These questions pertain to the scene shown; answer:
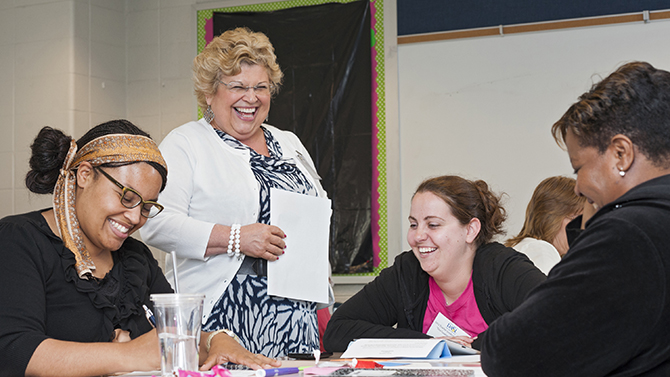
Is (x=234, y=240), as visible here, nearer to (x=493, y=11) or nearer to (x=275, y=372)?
(x=275, y=372)

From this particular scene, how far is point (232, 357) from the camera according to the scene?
1344 millimetres

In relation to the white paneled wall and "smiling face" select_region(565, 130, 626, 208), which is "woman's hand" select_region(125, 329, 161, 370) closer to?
"smiling face" select_region(565, 130, 626, 208)

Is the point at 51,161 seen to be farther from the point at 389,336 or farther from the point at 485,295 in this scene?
the point at 485,295

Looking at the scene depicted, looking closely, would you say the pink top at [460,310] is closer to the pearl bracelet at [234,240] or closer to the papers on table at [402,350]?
the papers on table at [402,350]

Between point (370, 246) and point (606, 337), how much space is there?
2.92 metres

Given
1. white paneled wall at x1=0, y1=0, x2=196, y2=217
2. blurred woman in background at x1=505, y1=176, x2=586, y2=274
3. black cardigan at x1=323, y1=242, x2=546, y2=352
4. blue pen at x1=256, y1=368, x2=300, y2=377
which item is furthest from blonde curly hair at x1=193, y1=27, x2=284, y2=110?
white paneled wall at x1=0, y1=0, x2=196, y2=217

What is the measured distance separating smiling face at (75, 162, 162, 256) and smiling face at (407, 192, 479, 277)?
0.93 meters

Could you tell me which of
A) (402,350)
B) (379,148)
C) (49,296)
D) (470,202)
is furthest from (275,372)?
(379,148)

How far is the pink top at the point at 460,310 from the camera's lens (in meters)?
1.92

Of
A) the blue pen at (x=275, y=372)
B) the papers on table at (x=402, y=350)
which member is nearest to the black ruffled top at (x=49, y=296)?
the blue pen at (x=275, y=372)

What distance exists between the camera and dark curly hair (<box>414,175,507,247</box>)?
80.5 inches

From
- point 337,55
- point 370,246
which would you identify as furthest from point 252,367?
point 337,55

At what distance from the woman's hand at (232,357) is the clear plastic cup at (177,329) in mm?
240

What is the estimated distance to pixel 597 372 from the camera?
90 cm
